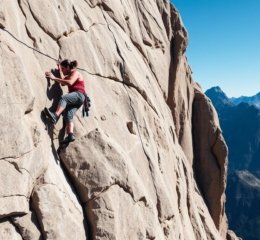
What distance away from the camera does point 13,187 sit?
8.51 metres

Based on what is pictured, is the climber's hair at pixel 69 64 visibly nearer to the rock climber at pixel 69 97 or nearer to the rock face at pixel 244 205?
the rock climber at pixel 69 97

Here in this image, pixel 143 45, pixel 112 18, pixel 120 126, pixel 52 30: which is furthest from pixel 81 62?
pixel 143 45

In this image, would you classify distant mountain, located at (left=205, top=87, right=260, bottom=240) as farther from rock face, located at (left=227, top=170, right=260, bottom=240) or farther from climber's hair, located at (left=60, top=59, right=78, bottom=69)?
climber's hair, located at (left=60, top=59, right=78, bottom=69)

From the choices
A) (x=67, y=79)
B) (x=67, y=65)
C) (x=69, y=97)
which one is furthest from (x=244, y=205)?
(x=69, y=97)

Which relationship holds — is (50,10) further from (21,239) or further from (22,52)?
(21,239)

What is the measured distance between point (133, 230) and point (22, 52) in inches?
226

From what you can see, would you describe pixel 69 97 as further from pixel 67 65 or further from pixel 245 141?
pixel 245 141

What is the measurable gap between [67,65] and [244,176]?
424 ft

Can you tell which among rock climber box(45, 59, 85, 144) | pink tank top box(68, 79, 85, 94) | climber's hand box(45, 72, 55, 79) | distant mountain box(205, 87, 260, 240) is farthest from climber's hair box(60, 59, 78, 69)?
distant mountain box(205, 87, 260, 240)

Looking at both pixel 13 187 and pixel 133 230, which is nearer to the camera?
pixel 13 187

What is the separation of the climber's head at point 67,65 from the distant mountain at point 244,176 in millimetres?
111514

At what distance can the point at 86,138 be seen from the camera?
36.3 feet

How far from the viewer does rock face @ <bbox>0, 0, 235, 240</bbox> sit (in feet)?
29.1

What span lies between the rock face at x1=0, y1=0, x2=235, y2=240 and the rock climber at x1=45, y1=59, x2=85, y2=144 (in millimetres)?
282
